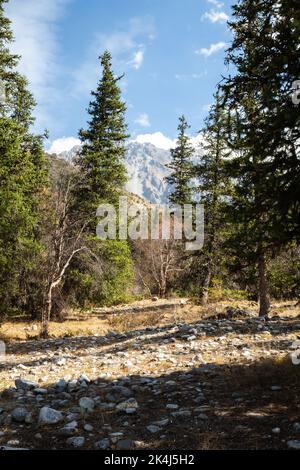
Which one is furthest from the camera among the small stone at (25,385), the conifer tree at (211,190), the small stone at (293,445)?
the conifer tree at (211,190)

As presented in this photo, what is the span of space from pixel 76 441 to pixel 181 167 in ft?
107

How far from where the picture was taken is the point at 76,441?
577 centimetres

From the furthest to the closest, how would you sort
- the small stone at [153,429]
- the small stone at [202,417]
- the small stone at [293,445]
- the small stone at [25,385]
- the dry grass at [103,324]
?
the dry grass at [103,324]
the small stone at [25,385]
the small stone at [202,417]
the small stone at [153,429]
the small stone at [293,445]

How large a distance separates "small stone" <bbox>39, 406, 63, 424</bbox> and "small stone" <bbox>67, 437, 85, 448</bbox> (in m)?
0.79

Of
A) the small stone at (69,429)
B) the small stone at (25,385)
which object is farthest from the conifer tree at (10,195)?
the small stone at (69,429)

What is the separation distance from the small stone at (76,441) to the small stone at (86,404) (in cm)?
115

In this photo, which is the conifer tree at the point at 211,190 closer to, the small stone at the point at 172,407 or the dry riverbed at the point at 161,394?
the dry riverbed at the point at 161,394

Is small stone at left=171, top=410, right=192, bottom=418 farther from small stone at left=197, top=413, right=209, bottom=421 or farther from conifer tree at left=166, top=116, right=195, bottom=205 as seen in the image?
conifer tree at left=166, top=116, right=195, bottom=205

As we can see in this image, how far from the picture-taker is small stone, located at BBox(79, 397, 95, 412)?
712 centimetres

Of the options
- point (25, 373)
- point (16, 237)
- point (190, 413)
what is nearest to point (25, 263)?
point (16, 237)

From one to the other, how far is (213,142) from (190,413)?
2355 centimetres

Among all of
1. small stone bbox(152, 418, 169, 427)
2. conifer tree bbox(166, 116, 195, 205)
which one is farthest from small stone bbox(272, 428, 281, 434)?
conifer tree bbox(166, 116, 195, 205)

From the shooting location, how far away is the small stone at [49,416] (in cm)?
651

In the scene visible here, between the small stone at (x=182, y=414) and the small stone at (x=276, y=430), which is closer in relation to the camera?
the small stone at (x=276, y=430)
